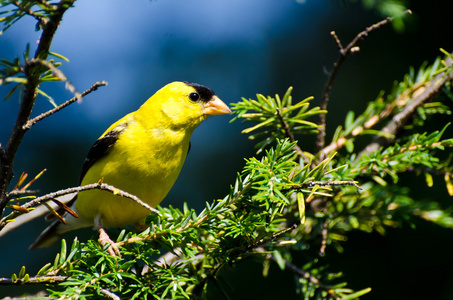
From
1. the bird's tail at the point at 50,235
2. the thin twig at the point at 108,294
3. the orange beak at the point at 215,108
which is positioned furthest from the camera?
the bird's tail at the point at 50,235

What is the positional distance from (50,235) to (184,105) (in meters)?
1.18

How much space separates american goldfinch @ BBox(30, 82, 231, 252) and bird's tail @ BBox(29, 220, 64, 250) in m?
0.13

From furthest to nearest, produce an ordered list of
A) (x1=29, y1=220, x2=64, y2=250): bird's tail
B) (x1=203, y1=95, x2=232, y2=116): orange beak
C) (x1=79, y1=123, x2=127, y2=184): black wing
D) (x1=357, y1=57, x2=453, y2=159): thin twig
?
(x1=29, y1=220, x2=64, y2=250): bird's tail, (x1=203, y1=95, x2=232, y2=116): orange beak, (x1=79, y1=123, x2=127, y2=184): black wing, (x1=357, y1=57, x2=453, y2=159): thin twig

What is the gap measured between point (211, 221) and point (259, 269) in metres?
1.25

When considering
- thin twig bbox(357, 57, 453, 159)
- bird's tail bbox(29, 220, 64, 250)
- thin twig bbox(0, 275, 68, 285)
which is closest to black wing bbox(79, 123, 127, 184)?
bird's tail bbox(29, 220, 64, 250)

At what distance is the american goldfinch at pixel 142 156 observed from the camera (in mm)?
2004

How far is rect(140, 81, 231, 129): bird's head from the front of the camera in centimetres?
229

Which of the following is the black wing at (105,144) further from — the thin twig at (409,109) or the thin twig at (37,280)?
the thin twig at (409,109)

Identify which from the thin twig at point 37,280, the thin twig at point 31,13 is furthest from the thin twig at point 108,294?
the thin twig at point 31,13

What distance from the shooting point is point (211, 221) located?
4.60ft

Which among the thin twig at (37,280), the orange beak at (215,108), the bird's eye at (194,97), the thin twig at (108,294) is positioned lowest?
the thin twig at (108,294)

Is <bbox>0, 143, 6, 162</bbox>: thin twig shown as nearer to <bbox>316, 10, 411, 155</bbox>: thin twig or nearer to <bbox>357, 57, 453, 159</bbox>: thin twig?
<bbox>316, 10, 411, 155</bbox>: thin twig

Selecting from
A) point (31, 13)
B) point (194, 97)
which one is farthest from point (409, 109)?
point (31, 13)

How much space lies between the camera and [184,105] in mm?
2400
